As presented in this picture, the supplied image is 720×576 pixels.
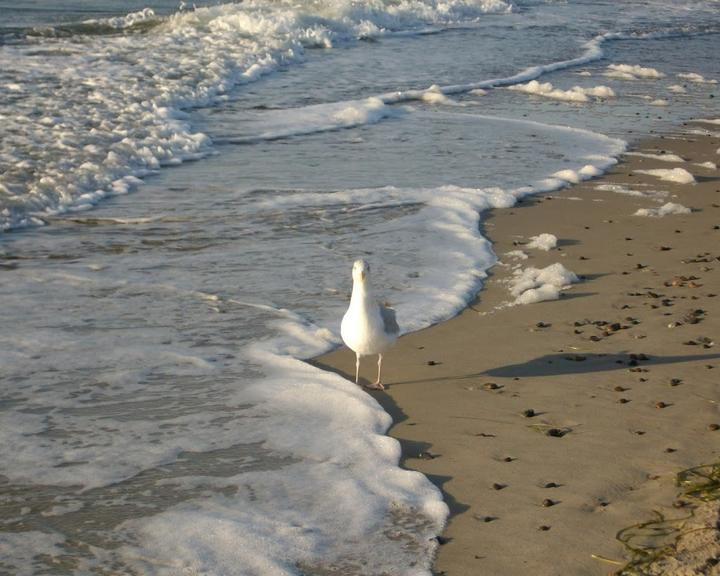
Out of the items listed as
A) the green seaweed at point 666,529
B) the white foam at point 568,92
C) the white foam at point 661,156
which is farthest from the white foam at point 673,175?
the green seaweed at point 666,529

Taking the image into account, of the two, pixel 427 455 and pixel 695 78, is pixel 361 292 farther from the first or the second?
pixel 695 78

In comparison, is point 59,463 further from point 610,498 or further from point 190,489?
point 610,498

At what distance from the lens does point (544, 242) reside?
359 inches

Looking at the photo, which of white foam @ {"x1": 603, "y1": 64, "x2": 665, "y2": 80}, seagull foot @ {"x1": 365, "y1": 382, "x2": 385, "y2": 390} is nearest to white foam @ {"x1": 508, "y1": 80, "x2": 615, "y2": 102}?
white foam @ {"x1": 603, "y1": 64, "x2": 665, "y2": 80}

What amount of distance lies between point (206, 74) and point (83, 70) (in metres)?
1.84

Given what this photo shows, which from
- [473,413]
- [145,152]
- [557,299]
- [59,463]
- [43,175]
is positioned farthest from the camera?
[145,152]

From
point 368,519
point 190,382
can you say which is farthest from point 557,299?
point 368,519

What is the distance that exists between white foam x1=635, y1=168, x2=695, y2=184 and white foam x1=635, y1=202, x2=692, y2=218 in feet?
4.08

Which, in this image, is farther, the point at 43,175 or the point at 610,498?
the point at 43,175

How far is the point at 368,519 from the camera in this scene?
4801mm

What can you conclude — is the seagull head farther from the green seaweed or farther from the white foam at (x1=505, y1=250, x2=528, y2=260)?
the white foam at (x1=505, y1=250, x2=528, y2=260)

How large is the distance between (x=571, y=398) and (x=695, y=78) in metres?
14.4

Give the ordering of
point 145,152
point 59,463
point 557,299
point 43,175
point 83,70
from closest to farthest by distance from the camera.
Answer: point 59,463 < point 557,299 < point 43,175 < point 145,152 < point 83,70

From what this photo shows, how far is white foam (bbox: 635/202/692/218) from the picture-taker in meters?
10.1
